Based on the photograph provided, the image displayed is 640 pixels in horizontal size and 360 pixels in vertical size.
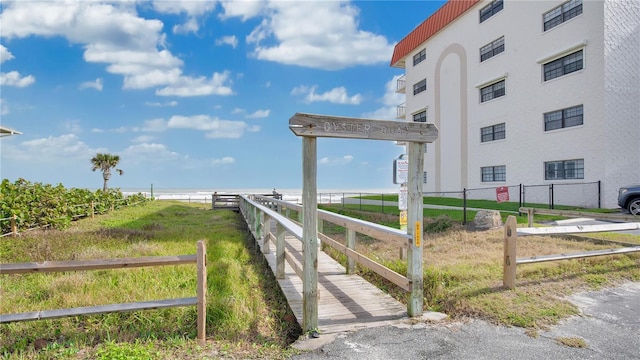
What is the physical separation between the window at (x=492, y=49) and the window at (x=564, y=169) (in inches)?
325

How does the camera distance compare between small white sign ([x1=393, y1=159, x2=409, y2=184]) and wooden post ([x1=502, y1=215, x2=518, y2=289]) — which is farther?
small white sign ([x1=393, y1=159, x2=409, y2=184])

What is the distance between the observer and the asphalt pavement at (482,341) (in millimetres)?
3600

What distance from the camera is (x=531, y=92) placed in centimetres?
2117

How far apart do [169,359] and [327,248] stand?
5621mm

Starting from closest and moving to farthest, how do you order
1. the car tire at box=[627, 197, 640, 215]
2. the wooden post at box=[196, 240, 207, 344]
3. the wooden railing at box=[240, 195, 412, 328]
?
1. the wooden post at box=[196, 240, 207, 344]
2. the wooden railing at box=[240, 195, 412, 328]
3. the car tire at box=[627, 197, 640, 215]

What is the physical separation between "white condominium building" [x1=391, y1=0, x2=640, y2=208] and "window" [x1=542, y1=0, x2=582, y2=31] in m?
0.05

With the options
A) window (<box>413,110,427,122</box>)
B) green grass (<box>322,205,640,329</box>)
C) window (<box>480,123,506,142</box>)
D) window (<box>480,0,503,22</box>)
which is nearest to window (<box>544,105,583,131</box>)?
window (<box>480,123,506,142</box>)

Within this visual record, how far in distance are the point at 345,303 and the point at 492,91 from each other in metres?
23.4

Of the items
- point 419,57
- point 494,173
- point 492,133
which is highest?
point 419,57

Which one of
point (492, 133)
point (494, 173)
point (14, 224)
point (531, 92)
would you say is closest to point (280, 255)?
point (14, 224)

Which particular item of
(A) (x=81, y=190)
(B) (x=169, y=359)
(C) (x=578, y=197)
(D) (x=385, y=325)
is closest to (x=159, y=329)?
(B) (x=169, y=359)

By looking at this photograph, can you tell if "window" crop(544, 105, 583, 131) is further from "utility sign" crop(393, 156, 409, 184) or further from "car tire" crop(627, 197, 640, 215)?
"utility sign" crop(393, 156, 409, 184)

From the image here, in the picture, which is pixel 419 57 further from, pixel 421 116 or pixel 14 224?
pixel 14 224

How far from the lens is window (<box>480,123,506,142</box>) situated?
2342cm
